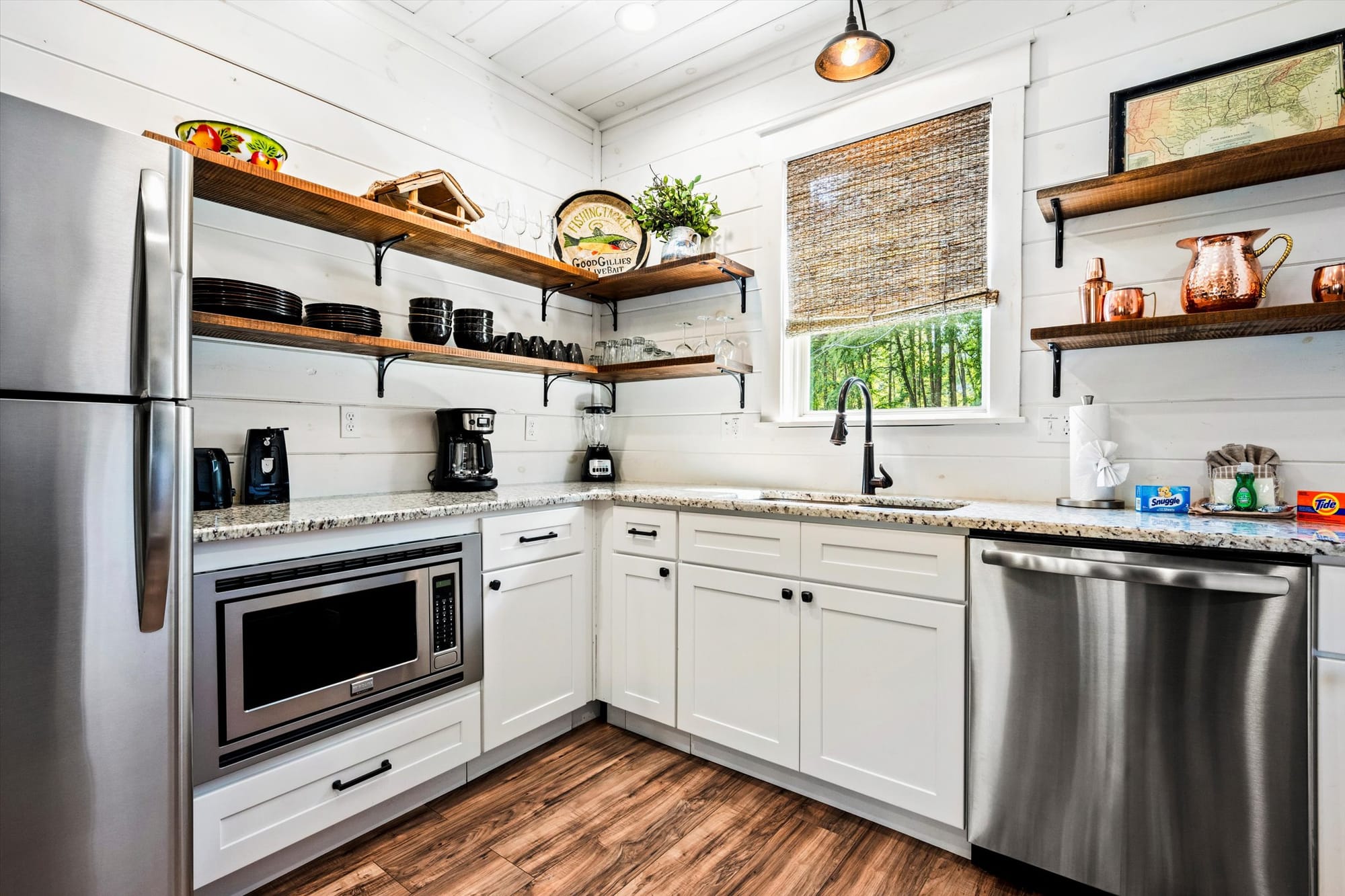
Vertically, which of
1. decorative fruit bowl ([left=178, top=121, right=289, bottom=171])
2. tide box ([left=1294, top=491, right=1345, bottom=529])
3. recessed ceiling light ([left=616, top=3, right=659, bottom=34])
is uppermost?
recessed ceiling light ([left=616, top=3, right=659, bottom=34])

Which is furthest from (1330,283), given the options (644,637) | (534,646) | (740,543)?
(534,646)

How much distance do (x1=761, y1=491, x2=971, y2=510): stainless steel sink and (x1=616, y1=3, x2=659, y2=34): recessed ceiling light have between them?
77.5 inches

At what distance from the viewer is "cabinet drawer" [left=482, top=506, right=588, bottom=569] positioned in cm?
214

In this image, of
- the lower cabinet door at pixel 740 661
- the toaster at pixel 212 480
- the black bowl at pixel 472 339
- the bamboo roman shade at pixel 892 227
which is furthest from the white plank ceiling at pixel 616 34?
the lower cabinet door at pixel 740 661

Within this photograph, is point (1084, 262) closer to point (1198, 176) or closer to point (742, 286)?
point (1198, 176)

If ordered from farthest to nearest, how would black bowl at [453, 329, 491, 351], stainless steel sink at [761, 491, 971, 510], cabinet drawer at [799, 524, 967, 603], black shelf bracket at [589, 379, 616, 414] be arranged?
black shelf bracket at [589, 379, 616, 414] → black bowl at [453, 329, 491, 351] → stainless steel sink at [761, 491, 971, 510] → cabinet drawer at [799, 524, 967, 603]

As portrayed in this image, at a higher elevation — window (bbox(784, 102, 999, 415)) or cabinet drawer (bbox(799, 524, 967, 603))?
window (bbox(784, 102, 999, 415))

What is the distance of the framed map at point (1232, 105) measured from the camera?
5.74 ft

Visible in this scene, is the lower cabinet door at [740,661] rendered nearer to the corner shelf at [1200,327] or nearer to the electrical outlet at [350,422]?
the corner shelf at [1200,327]

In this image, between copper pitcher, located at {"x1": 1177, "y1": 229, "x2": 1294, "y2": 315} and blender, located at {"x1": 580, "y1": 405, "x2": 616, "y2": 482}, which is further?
blender, located at {"x1": 580, "y1": 405, "x2": 616, "y2": 482}

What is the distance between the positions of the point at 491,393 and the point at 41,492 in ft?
5.84

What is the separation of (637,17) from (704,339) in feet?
4.32

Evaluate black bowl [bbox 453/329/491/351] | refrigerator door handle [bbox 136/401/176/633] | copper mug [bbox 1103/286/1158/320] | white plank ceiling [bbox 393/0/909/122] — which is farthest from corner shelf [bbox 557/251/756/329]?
refrigerator door handle [bbox 136/401/176/633]

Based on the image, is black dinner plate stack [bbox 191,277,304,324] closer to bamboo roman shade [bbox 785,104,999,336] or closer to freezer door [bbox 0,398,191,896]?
freezer door [bbox 0,398,191,896]
